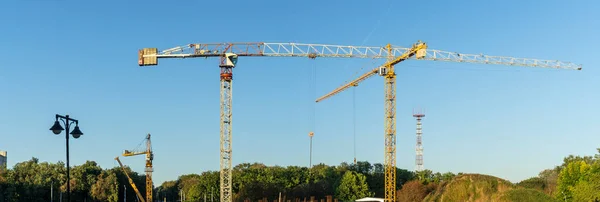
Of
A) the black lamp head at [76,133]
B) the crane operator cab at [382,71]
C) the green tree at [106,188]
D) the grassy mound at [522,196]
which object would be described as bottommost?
the green tree at [106,188]

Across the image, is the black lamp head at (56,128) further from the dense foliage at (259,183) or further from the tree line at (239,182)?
the tree line at (239,182)

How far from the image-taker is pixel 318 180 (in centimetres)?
11150

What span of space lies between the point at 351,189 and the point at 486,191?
5070cm

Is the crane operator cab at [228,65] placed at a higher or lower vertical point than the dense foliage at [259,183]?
higher

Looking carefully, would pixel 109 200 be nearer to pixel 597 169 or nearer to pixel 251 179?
pixel 251 179

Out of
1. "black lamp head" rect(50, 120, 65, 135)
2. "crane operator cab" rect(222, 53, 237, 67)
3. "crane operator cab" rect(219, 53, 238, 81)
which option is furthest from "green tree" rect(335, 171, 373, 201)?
"black lamp head" rect(50, 120, 65, 135)

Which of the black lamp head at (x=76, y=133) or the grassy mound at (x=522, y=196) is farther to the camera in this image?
the grassy mound at (x=522, y=196)

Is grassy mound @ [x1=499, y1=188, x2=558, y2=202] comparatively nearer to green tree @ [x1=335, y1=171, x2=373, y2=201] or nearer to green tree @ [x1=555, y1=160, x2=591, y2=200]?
green tree @ [x1=555, y1=160, x2=591, y2=200]

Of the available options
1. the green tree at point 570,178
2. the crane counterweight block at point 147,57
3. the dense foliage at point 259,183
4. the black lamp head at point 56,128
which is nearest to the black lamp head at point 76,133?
the black lamp head at point 56,128

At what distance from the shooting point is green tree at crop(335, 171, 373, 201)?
337 ft

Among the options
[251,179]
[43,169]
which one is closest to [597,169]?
[251,179]

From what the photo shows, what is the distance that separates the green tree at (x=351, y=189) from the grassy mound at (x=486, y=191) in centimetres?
4287

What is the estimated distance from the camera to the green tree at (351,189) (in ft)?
337

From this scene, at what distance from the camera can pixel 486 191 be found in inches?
2143
